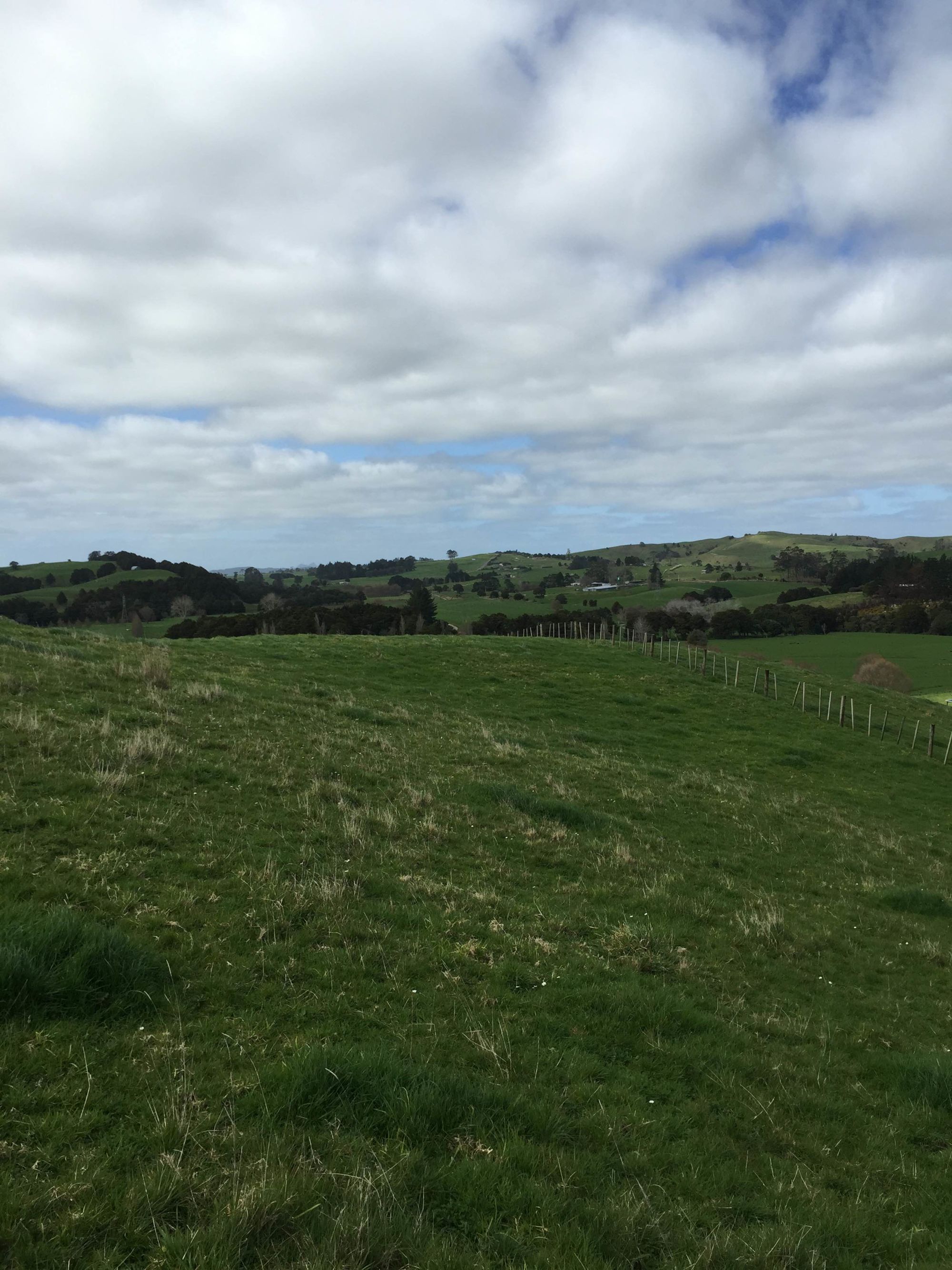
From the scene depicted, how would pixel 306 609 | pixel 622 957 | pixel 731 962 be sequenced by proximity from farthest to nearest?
1. pixel 306 609
2. pixel 731 962
3. pixel 622 957

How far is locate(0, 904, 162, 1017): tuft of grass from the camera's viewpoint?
17.6 feet

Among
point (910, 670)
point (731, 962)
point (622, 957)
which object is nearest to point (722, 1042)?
point (622, 957)

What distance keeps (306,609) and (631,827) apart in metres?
107

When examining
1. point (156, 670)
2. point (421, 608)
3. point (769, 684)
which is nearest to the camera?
point (156, 670)

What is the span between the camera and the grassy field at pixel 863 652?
8844 cm

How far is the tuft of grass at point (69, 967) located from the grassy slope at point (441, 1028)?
0.63 ft

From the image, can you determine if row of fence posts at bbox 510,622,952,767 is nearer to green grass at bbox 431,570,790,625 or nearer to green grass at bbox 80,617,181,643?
green grass at bbox 80,617,181,643

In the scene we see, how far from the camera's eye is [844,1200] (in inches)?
204

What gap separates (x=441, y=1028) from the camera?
6180 millimetres

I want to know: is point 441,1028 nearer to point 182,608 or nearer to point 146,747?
point 146,747

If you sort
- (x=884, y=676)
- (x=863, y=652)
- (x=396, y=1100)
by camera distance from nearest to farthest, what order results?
(x=396, y=1100)
(x=884, y=676)
(x=863, y=652)

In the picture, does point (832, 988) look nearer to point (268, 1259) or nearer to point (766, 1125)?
point (766, 1125)

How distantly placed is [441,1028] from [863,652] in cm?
11692

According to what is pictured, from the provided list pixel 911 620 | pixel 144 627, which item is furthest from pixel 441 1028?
pixel 911 620
